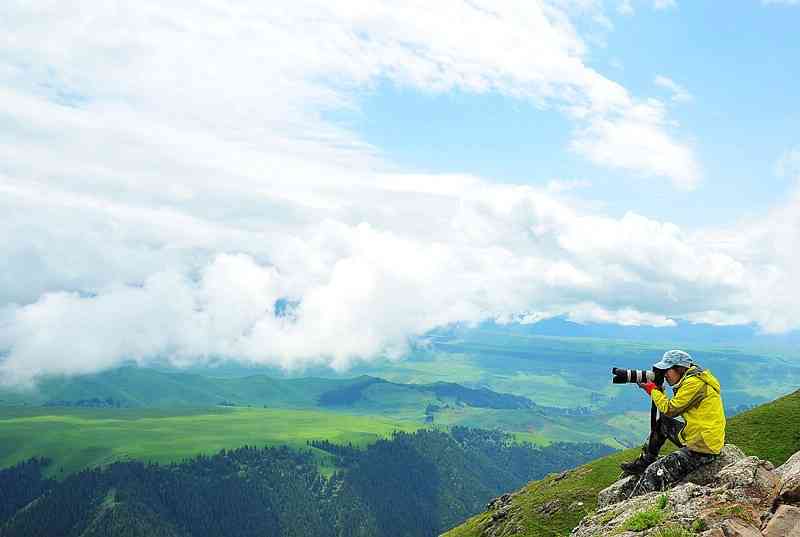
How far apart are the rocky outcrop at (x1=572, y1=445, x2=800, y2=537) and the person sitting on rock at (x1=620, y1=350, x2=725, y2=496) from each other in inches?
31.1

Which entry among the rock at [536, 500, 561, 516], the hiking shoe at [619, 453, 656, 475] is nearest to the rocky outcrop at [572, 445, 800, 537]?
the hiking shoe at [619, 453, 656, 475]

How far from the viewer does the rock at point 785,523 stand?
55.4ft

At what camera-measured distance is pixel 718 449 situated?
76.7 ft

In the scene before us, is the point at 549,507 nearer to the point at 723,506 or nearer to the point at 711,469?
the point at 711,469

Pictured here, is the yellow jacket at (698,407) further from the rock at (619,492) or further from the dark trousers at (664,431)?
the rock at (619,492)

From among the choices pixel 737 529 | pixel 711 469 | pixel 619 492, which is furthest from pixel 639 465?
pixel 737 529

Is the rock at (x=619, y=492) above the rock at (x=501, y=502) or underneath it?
above

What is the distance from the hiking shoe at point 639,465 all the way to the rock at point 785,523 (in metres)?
8.93

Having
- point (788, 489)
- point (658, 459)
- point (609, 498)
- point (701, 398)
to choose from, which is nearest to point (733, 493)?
point (788, 489)

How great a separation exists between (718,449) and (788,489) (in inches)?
172

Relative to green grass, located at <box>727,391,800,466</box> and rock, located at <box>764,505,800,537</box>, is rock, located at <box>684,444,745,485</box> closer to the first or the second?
rock, located at <box>764,505,800,537</box>

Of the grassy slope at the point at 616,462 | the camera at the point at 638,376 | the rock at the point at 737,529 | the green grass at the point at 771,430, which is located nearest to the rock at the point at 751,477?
the rock at the point at 737,529

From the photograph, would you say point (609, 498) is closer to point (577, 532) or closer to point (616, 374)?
point (577, 532)

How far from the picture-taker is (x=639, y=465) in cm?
2772
